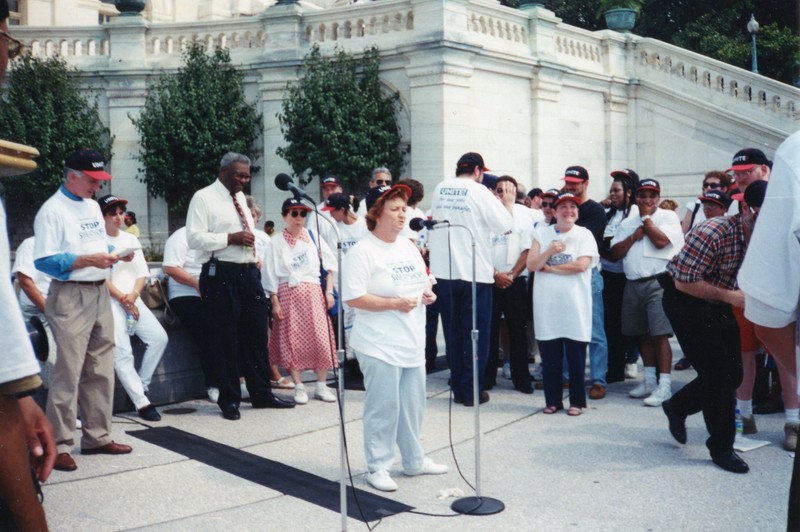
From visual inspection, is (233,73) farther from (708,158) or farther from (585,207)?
(585,207)

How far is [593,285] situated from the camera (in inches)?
349

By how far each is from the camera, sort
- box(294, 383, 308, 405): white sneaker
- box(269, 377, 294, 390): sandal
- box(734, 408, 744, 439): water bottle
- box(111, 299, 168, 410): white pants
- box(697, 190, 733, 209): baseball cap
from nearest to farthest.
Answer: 1. box(734, 408, 744, 439): water bottle
2. box(111, 299, 168, 410): white pants
3. box(697, 190, 733, 209): baseball cap
4. box(294, 383, 308, 405): white sneaker
5. box(269, 377, 294, 390): sandal

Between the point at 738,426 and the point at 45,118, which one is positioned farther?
the point at 45,118

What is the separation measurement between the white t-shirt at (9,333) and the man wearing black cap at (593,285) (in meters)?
6.83

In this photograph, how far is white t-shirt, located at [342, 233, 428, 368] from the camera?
5.65 metres

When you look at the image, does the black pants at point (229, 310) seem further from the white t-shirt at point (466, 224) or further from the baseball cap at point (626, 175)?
the baseball cap at point (626, 175)

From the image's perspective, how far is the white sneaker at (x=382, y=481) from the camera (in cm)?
555

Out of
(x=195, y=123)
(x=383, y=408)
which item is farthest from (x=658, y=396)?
(x=195, y=123)

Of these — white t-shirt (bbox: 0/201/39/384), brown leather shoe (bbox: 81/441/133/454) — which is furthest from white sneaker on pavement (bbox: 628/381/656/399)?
white t-shirt (bbox: 0/201/39/384)

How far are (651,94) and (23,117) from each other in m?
14.7

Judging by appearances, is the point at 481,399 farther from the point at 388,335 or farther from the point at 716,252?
the point at 716,252

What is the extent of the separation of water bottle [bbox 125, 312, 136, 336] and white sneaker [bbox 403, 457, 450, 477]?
10.4ft

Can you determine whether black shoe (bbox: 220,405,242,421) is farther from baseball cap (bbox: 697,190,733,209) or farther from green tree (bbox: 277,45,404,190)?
green tree (bbox: 277,45,404,190)

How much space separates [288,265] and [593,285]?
3.16m
